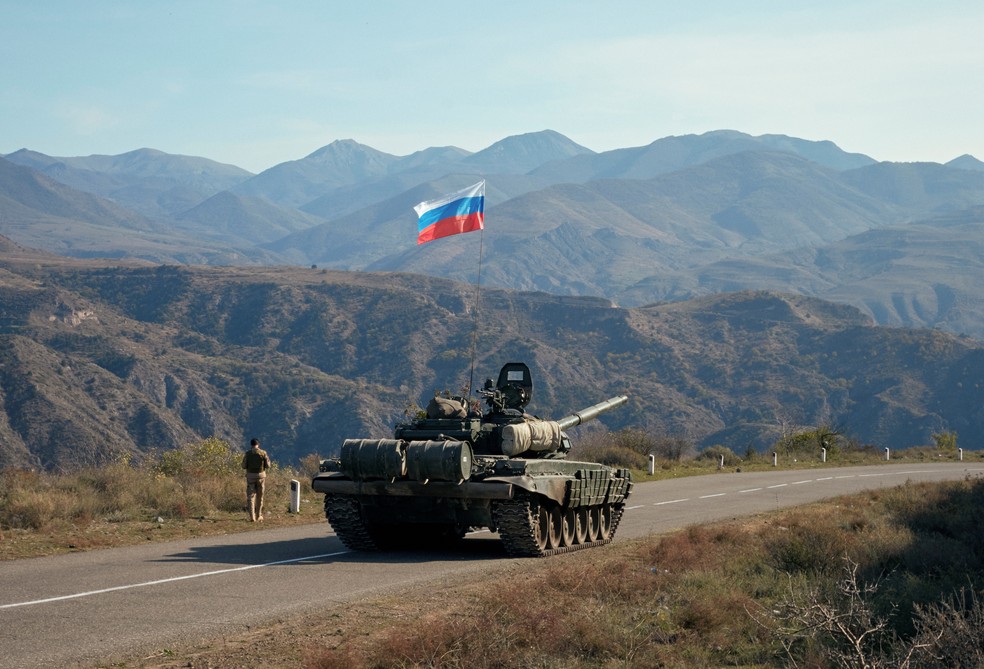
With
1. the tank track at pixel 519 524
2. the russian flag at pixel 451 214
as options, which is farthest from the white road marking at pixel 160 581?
the russian flag at pixel 451 214

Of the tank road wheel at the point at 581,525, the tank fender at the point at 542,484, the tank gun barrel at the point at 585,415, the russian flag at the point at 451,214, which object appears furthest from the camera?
the russian flag at the point at 451,214

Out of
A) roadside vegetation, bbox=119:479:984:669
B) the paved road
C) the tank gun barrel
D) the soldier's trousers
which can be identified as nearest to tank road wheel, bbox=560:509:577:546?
roadside vegetation, bbox=119:479:984:669

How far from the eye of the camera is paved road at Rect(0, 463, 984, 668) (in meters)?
10.5

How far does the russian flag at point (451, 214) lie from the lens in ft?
76.1

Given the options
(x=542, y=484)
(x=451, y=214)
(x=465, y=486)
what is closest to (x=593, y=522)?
(x=542, y=484)

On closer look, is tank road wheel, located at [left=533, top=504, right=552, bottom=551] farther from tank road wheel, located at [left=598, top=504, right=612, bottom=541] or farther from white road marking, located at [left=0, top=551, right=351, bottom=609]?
white road marking, located at [left=0, top=551, right=351, bottom=609]

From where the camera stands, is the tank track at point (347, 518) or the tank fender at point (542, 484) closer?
the tank fender at point (542, 484)

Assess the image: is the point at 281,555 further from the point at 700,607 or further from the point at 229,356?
the point at 229,356

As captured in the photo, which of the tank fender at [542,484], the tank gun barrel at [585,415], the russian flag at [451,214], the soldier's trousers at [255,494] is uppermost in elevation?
the russian flag at [451,214]

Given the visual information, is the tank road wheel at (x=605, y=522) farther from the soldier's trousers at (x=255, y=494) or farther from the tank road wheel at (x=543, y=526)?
the soldier's trousers at (x=255, y=494)

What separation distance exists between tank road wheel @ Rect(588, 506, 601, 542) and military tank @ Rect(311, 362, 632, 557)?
0.05 ft

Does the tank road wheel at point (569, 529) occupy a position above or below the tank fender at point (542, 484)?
below

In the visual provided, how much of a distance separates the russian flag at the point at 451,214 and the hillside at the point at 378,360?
154 feet

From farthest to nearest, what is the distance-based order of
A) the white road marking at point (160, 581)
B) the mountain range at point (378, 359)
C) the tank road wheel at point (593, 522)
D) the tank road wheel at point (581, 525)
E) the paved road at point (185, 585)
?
the mountain range at point (378, 359), the tank road wheel at point (593, 522), the tank road wheel at point (581, 525), the white road marking at point (160, 581), the paved road at point (185, 585)
